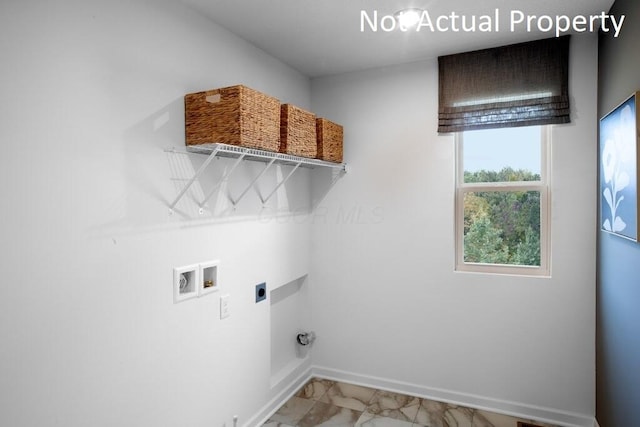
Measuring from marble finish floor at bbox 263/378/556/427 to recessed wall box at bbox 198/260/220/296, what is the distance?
1.08 metres

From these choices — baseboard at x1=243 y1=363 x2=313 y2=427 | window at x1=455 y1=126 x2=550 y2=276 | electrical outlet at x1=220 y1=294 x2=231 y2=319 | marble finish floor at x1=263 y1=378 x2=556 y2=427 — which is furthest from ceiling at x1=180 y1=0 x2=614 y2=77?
marble finish floor at x1=263 y1=378 x2=556 y2=427

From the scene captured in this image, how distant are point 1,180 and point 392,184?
2.31 m

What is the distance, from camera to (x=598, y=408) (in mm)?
2379

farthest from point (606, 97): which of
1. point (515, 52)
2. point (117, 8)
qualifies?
point (117, 8)

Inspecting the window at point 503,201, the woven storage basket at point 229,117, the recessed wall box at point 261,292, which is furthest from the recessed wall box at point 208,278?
→ the window at point 503,201

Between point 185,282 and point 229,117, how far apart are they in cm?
87

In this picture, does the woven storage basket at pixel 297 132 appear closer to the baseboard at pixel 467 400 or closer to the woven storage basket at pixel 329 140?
the woven storage basket at pixel 329 140

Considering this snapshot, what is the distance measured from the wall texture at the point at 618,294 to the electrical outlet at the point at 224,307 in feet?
6.54

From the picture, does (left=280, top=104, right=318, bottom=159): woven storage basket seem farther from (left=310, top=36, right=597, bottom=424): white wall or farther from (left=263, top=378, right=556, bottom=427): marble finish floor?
(left=263, top=378, right=556, bottom=427): marble finish floor

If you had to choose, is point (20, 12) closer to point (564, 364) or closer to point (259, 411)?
point (259, 411)

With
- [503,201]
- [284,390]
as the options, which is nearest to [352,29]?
[503,201]

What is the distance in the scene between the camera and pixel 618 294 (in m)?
1.98

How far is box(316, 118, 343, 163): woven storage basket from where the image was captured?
269 centimetres

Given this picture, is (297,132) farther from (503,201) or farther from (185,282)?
(503,201)
